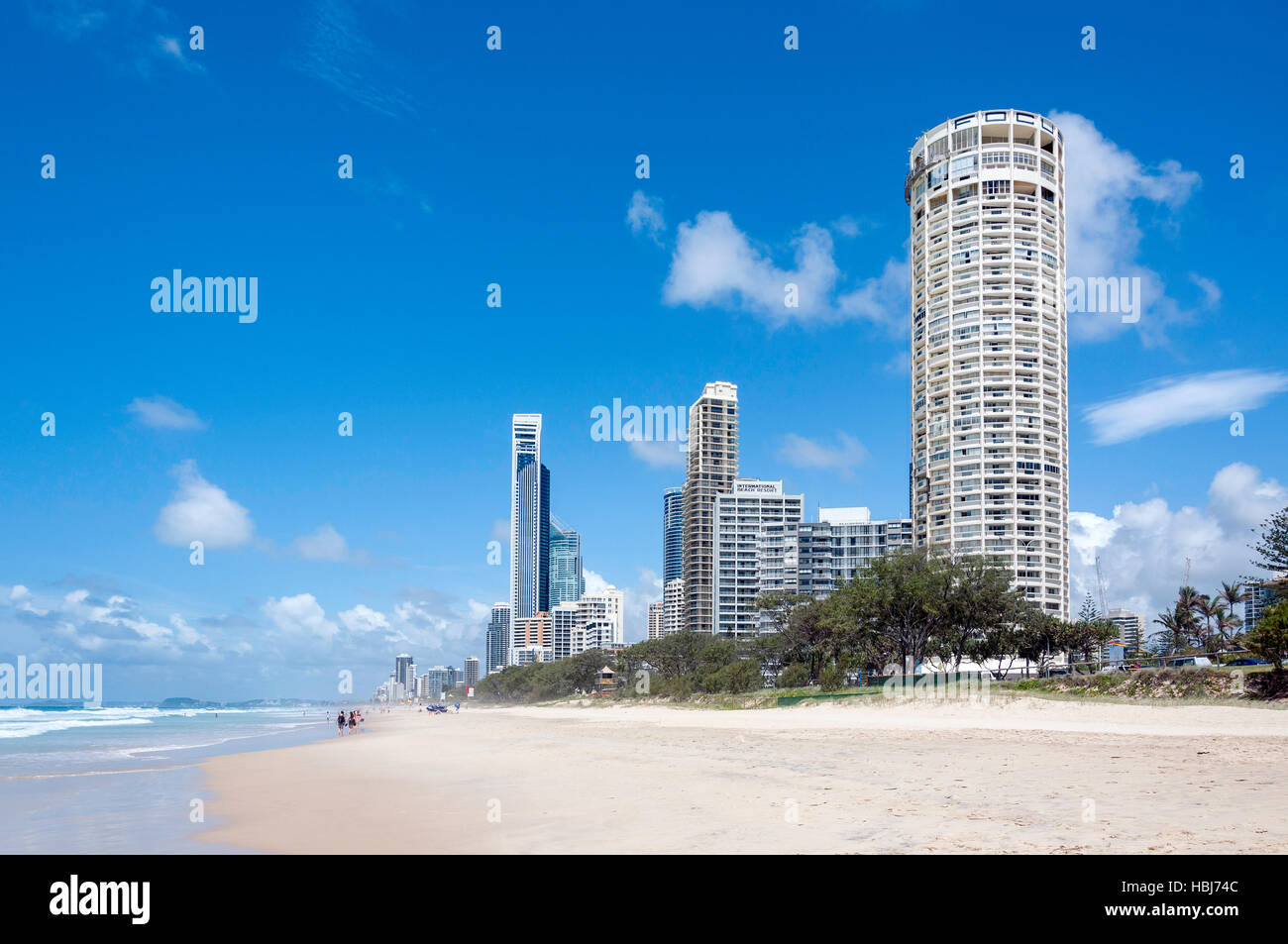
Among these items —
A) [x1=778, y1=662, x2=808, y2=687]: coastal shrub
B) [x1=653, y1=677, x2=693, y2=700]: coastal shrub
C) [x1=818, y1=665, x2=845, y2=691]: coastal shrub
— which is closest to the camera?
[x1=818, y1=665, x2=845, y2=691]: coastal shrub

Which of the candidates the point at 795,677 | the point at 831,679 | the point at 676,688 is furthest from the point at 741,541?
the point at 831,679

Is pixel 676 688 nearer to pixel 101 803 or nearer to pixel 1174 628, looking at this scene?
pixel 1174 628

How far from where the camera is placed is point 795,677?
73.4 m

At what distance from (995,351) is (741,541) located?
275 feet

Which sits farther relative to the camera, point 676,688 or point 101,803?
point 676,688

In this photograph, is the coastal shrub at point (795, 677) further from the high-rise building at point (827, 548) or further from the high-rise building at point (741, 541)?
the high-rise building at point (741, 541)

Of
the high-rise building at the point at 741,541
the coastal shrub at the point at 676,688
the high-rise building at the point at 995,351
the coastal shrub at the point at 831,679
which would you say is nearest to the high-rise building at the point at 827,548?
the high-rise building at the point at 741,541

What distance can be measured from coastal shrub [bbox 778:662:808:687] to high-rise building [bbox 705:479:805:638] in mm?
107117

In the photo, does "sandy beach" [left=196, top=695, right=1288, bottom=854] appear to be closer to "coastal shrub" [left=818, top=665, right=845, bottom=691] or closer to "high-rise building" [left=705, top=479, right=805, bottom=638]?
"coastal shrub" [left=818, top=665, right=845, bottom=691]

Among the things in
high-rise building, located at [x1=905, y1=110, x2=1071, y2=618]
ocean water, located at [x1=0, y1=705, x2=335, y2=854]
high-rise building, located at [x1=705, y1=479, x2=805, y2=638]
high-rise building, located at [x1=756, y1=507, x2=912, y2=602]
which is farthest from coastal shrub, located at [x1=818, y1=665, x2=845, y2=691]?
high-rise building, located at [x1=705, y1=479, x2=805, y2=638]

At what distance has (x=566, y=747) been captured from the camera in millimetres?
32531

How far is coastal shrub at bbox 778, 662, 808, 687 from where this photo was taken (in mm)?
72125
